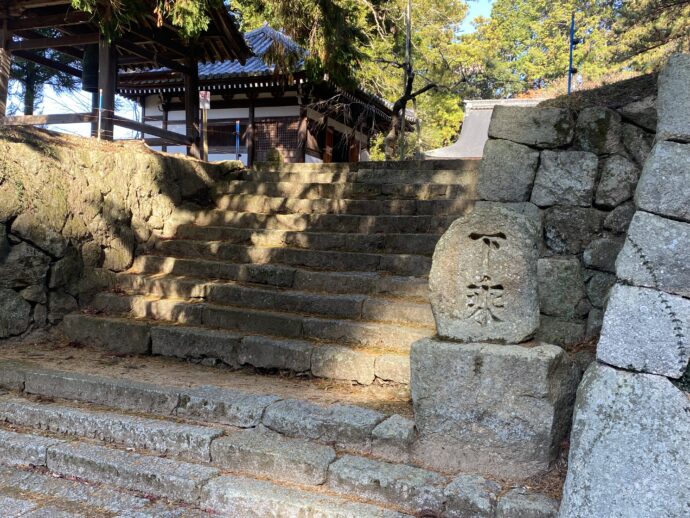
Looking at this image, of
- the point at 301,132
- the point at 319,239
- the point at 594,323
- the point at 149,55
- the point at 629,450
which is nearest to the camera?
the point at 629,450

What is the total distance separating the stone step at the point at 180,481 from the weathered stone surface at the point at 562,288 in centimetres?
201

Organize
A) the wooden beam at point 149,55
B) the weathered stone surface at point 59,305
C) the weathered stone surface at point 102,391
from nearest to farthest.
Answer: the weathered stone surface at point 102,391 < the weathered stone surface at point 59,305 < the wooden beam at point 149,55

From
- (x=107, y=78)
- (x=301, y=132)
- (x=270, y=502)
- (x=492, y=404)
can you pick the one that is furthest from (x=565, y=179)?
(x=301, y=132)

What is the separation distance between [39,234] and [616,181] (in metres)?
5.03

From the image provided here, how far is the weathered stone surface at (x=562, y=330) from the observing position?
12.6ft

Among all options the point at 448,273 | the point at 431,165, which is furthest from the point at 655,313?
the point at 431,165

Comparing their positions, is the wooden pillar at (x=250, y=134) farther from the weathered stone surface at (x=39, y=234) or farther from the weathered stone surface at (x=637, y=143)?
the weathered stone surface at (x=637, y=143)

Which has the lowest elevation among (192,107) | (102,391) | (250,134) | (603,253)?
(102,391)

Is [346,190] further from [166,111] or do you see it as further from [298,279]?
[166,111]

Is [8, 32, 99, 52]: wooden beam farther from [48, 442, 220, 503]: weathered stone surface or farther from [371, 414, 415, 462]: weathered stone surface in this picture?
[371, 414, 415, 462]: weathered stone surface

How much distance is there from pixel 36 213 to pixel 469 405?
446 cm

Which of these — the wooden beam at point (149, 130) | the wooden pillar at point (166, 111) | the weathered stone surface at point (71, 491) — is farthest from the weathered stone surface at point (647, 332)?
the wooden pillar at point (166, 111)

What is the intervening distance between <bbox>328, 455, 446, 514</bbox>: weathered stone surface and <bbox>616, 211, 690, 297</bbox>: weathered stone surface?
1.34 meters

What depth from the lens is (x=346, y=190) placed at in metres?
7.35
